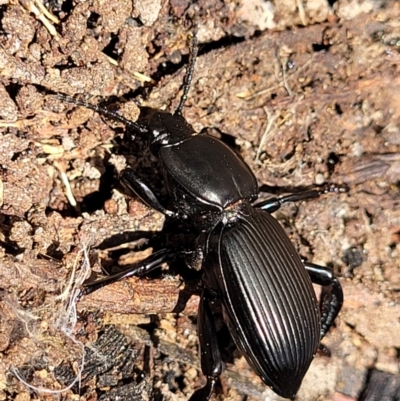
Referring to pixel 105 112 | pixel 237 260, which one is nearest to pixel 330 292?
pixel 237 260

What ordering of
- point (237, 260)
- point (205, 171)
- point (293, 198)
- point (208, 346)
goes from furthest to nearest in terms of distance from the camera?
point (293, 198) < point (205, 171) < point (208, 346) < point (237, 260)

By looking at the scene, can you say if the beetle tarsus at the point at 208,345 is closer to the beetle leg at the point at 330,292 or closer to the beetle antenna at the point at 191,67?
the beetle leg at the point at 330,292

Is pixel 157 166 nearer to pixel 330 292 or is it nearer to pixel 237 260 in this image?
pixel 237 260

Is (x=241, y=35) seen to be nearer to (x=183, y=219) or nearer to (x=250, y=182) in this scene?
(x=250, y=182)

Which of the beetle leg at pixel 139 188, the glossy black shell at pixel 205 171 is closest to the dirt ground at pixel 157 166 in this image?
the beetle leg at pixel 139 188

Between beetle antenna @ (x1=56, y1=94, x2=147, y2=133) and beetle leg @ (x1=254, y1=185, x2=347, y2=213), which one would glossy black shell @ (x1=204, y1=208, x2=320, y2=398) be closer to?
beetle leg @ (x1=254, y1=185, x2=347, y2=213)

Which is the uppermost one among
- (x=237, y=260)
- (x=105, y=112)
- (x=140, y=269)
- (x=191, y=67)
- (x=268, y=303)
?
(x=191, y=67)

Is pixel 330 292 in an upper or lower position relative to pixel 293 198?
lower
